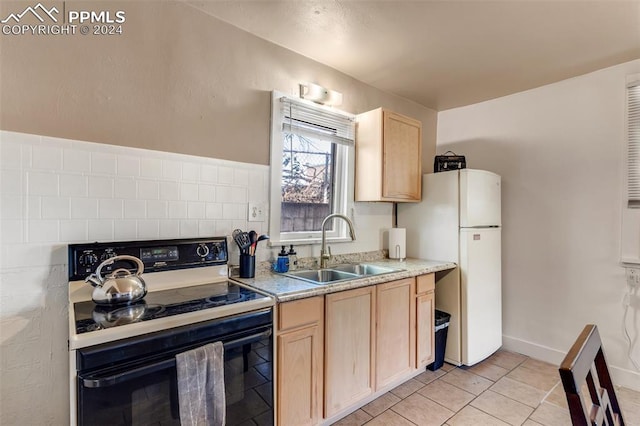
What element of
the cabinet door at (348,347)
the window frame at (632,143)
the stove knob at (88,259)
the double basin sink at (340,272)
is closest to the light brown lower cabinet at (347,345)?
the cabinet door at (348,347)

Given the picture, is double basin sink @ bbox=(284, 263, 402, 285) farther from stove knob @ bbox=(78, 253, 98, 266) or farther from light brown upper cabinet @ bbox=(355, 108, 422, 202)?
stove knob @ bbox=(78, 253, 98, 266)

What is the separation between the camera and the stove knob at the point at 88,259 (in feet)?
4.81

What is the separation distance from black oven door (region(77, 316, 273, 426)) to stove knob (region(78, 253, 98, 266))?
61 centimetres

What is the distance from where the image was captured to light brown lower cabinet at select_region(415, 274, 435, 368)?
2.41m

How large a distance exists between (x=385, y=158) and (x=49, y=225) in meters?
2.14

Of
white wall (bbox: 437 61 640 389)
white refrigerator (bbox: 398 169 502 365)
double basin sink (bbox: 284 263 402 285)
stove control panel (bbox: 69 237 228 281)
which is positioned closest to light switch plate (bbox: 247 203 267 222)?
stove control panel (bbox: 69 237 228 281)

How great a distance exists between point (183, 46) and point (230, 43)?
310mm

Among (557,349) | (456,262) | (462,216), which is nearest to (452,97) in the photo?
A: (462,216)

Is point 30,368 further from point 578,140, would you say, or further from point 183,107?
point 578,140

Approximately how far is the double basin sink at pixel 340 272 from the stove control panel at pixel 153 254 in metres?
0.53

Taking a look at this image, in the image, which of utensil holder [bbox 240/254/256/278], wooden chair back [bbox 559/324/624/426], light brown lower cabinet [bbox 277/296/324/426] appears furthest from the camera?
utensil holder [bbox 240/254/256/278]

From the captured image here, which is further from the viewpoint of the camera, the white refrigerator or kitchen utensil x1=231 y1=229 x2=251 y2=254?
the white refrigerator

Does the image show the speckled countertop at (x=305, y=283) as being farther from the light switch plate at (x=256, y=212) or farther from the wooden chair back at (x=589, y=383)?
the wooden chair back at (x=589, y=383)

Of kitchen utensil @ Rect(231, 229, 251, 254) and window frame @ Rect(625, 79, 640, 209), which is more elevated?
window frame @ Rect(625, 79, 640, 209)
